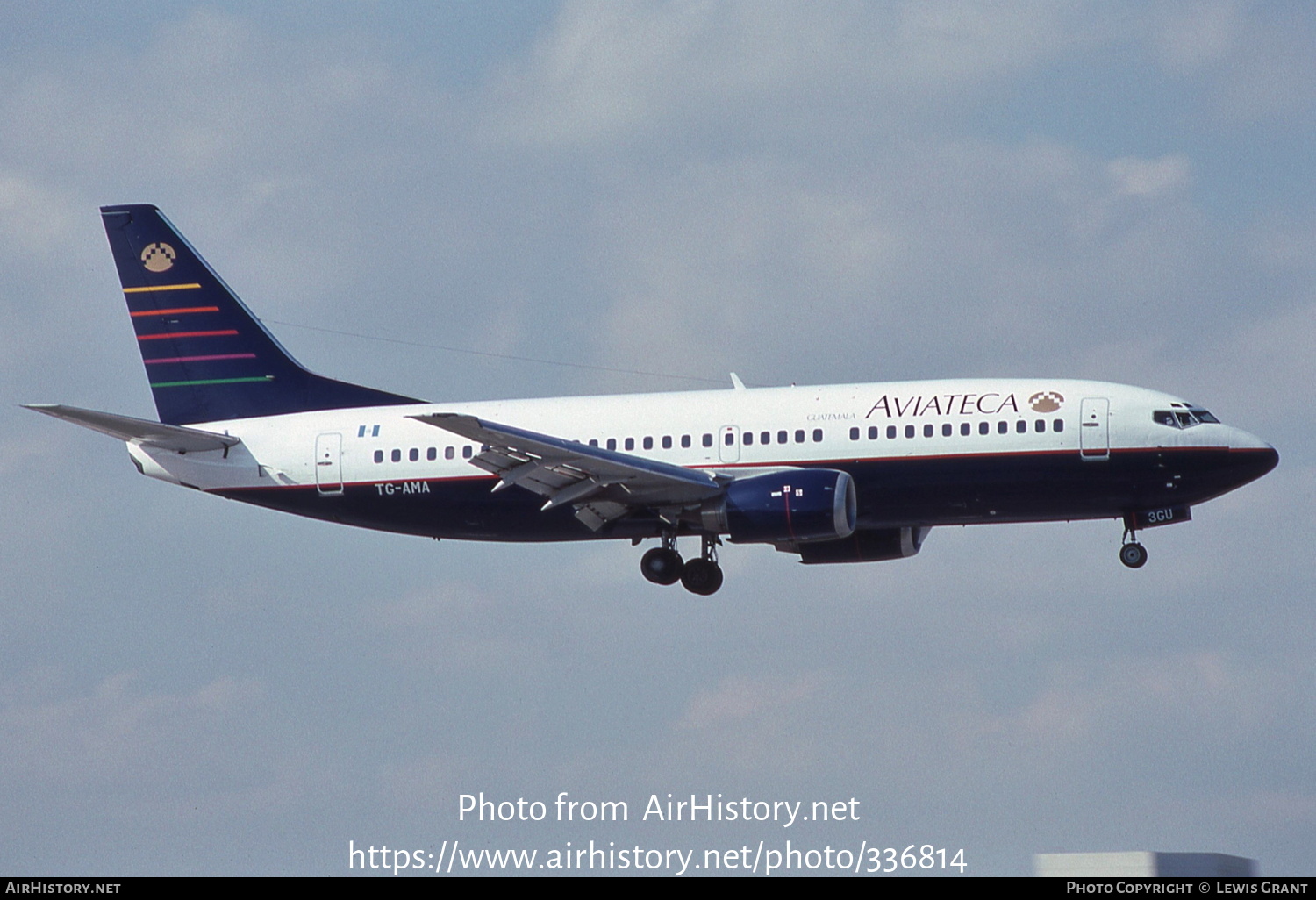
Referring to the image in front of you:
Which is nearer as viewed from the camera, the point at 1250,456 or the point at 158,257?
the point at 1250,456

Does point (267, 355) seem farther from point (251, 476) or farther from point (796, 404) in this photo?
point (796, 404)

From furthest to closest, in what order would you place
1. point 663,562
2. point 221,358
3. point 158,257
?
1. point 158,257
2. point 221,358
3. point 663,562

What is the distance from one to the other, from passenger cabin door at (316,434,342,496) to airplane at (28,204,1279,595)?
46 millimetres

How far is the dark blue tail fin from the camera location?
54312 millimetres

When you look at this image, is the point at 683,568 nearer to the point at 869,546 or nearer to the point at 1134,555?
the point at 869,546

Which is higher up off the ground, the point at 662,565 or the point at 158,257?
the point at 158,257

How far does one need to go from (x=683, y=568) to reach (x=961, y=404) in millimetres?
7981

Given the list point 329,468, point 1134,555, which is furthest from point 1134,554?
point 329,468

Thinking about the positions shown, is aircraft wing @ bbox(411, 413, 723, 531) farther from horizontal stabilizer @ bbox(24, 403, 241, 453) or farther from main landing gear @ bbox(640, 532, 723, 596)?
horizontal stabilizer @ bbox(24, 403, 241, 453)

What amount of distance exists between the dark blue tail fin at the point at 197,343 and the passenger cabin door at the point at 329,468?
1.89 metres

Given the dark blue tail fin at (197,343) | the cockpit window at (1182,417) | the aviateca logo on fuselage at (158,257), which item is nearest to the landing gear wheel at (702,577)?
the dark blue tail fin at (197,343)

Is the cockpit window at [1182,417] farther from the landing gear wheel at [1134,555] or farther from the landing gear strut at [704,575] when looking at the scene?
the landing gear strut at [704,575]

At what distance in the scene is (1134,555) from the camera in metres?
48.1

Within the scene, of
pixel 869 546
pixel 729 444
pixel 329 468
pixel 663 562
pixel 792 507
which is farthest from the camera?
pixel 329 468
